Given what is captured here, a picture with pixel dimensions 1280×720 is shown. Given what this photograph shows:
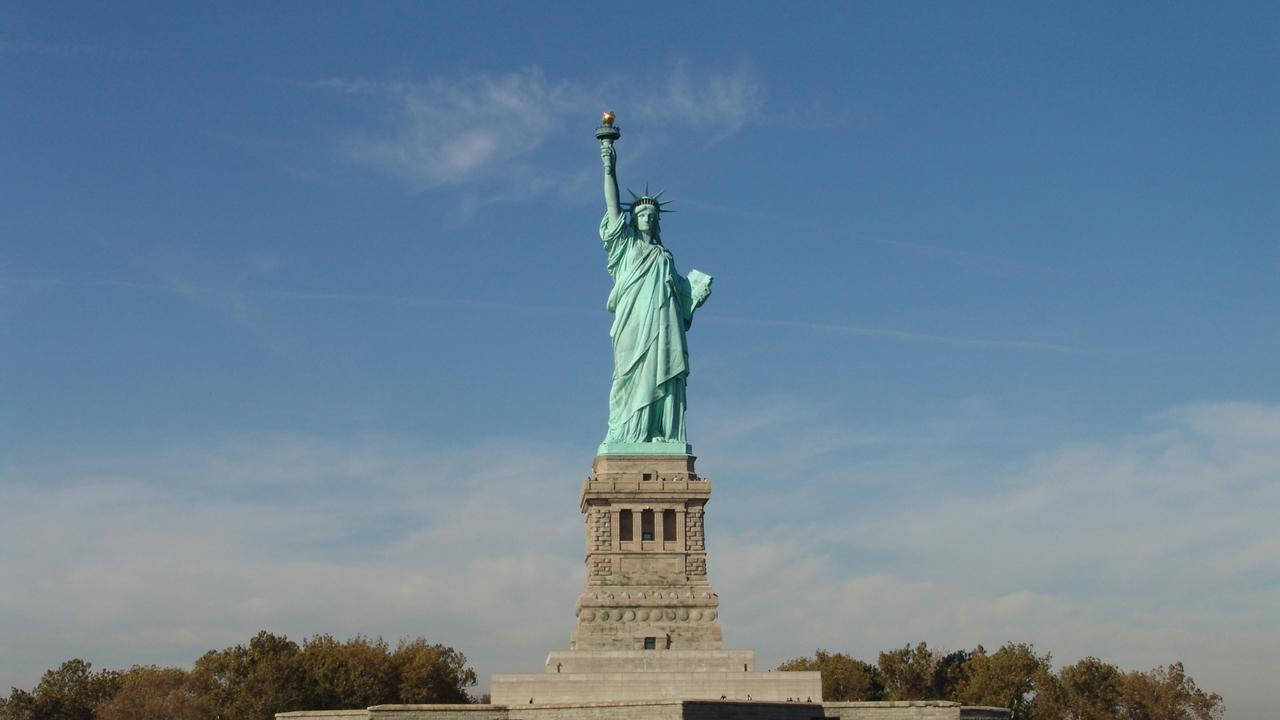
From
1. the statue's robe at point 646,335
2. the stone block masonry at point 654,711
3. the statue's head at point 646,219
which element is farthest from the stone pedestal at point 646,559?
the statue's head at point 646,219

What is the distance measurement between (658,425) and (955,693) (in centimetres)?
2385

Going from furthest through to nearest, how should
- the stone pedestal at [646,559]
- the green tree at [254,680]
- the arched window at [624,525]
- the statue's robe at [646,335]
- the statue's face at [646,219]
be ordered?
the green tree at [254,680] < the statue's face at [646,219] < the statue's robe at [646,335] < the arched window at [624,525] < the stone pedestal at [646,559]

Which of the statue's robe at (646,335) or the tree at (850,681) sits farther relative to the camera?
the tree at (850,681)

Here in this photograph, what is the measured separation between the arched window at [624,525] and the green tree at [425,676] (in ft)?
54.8

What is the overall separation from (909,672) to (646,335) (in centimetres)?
2593

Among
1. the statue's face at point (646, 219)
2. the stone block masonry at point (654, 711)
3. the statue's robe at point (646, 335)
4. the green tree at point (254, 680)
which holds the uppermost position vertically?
the statue's face at point (646, 219)

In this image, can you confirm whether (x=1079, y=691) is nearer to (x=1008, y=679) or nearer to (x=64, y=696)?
(x=1008, y=679)

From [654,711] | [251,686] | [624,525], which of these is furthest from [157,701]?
[654,711]

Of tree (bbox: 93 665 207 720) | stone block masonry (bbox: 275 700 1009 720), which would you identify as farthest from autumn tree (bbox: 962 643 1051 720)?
tree (bbox: 93 665 207 720)

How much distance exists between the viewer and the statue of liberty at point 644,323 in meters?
47.2

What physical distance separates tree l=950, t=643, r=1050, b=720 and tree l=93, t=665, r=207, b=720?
30.9m

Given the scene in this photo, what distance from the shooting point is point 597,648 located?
43.5m

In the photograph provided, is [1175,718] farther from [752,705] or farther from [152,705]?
[152,705]

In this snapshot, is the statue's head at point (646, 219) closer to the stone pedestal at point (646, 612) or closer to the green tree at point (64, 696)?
the stone pedestal at point (646, 612)
